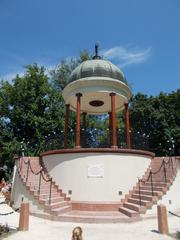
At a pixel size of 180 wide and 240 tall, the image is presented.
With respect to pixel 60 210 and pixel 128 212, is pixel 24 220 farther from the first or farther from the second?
pixel 128 212

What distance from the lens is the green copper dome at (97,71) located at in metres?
15.9

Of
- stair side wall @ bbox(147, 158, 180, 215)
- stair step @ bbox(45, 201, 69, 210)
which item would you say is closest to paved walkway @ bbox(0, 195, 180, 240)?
stair step @ bbox(45, 201, 69, 210)

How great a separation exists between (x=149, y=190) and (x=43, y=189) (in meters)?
5.55

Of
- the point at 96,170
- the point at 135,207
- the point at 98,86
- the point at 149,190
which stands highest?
the point at 98,86

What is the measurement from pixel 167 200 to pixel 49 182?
6.44 m

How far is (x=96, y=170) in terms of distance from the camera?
13.0 metres

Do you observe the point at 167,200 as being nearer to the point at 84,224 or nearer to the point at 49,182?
the point at 84,224

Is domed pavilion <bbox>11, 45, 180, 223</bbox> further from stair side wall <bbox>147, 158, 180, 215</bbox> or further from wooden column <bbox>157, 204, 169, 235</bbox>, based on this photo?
wooden column <bbox>157, 204, 169, 235</bbox>

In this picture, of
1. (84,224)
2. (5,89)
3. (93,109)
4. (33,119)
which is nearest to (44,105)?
(33,119)

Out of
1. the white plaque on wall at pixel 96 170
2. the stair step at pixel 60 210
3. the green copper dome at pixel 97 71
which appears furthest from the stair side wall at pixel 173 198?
the green copper dome at pixel 97 71

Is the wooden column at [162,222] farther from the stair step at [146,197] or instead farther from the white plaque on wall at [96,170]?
the white plaque on wall at [96,170]

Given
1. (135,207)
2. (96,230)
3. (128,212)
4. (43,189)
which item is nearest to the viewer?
(96,230)

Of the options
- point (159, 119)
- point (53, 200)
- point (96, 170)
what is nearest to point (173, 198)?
point (96, 170)

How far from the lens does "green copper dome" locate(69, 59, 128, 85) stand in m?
15.9
